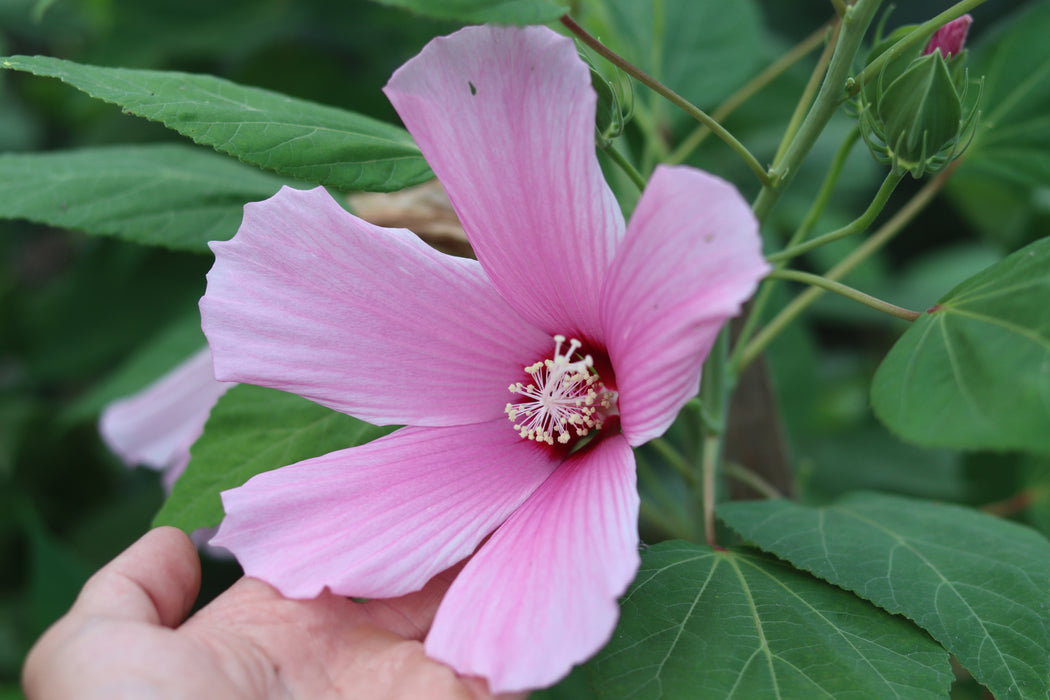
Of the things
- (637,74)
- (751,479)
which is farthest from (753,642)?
(637,74)

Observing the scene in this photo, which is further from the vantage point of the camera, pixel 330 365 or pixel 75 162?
pixel 75 162

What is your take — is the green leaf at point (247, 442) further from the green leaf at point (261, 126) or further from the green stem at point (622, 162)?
the green stem at point (622, 162)

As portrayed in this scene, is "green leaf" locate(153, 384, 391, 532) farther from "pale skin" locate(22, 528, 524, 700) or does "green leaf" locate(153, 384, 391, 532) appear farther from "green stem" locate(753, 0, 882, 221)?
"green stem" locate(753, 0, 882, 221)

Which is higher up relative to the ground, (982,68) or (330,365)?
(982,68)

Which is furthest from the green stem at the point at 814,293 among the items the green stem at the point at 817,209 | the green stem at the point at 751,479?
the green stem at the point at 751,479

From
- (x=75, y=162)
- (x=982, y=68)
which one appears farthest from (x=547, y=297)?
(x=982, y=68)

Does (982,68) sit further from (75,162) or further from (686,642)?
(75,162)

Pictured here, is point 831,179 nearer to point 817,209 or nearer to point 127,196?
point 817,209

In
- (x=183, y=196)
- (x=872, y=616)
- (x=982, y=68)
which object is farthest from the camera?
(x=982, y=68)
